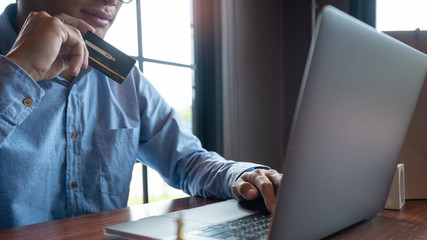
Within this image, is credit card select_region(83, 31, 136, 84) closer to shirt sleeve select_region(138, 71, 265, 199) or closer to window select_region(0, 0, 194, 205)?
shirt sleeve select_region(138, 71, 265, 199)

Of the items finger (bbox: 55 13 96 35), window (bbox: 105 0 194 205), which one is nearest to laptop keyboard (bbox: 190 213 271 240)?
finger (bbox: 55 13 96 35)

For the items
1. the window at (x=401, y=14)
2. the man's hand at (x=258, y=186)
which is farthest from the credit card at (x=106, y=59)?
the window at (x=401, y=14)

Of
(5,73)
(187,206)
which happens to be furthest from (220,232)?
(5,73)

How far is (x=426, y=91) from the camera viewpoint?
0.86 meters

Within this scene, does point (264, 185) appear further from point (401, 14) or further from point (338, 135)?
point (401, 14)

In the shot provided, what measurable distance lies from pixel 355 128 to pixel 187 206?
46 centimetres

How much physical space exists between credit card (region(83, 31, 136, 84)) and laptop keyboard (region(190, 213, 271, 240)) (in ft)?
1.68

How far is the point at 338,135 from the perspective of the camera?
45 centimetres

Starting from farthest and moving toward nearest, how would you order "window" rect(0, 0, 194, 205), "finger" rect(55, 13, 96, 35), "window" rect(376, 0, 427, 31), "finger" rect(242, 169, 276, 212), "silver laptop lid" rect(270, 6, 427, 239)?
"window" rect(376, 0, 427, 31), "window" rect(0, 0, 194, 205), "finger" rect(55, 13, 96, 35), "finger" rect(242, 169, 276, 212), "silver laptop lid" rect(270, 6, 427, 239)

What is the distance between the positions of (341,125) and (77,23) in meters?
0.72

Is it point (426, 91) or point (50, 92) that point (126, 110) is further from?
point (426, 91)

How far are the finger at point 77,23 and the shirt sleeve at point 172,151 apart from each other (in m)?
0.30

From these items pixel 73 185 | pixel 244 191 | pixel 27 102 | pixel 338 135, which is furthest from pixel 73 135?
pixel 338 135

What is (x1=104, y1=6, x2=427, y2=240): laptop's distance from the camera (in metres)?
0.38
